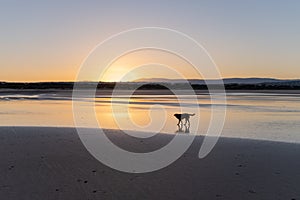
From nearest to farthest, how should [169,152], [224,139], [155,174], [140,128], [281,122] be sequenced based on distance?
[155,174], [169,152], [224,139], [140,128], [281,122]

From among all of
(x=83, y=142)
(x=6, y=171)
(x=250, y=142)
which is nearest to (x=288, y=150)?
(x=250, y=142)

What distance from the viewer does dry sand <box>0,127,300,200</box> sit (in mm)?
6582

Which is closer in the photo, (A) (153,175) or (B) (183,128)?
(A) (153,175)

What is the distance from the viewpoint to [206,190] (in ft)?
22.3

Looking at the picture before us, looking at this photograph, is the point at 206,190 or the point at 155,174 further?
the point at 155,174

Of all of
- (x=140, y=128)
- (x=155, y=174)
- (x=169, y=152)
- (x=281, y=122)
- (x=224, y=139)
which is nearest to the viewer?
(x=155, y=174)

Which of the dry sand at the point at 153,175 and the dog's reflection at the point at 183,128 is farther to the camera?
the dog's reflection at the point at 183,128

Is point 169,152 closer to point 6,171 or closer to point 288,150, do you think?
point 288,150

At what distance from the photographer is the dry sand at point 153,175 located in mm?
6582

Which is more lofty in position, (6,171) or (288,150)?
(288,150)

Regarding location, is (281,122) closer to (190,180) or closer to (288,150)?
(288,150)

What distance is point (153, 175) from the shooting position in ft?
25.7

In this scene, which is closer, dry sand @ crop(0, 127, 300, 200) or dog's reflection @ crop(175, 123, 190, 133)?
dry sand @ crop(0, 127, 300, 200)

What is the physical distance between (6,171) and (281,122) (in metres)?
13.1
